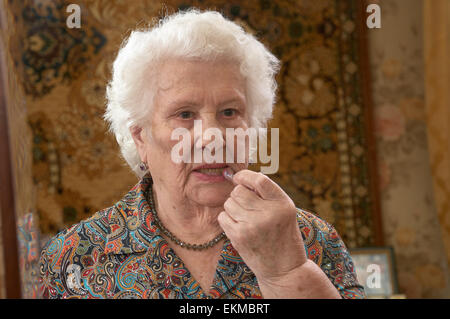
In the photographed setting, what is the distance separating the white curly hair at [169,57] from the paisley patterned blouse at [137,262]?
0.34ft

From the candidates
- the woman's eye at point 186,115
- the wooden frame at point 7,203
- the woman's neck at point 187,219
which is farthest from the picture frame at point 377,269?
the wooden frame at point 7,203

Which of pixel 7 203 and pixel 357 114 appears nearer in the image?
pixel 7 203

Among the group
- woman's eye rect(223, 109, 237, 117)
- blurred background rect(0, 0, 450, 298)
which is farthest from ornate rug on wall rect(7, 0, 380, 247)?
woman's eye rect(223, 109, 237, 117)

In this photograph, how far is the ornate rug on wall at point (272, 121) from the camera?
69cm

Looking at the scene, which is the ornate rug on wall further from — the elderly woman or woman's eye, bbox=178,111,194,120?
woman's eye, bbox=178,111,194,120

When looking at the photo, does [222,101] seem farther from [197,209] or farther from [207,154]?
[197,209]

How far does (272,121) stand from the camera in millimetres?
763

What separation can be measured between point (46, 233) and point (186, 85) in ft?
1.16

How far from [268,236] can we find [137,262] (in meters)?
0.25

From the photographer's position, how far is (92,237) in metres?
0.74

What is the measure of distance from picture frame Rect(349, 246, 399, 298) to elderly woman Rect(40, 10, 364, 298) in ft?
0.20

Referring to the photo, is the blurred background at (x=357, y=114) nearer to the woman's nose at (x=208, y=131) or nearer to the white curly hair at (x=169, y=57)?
the white curly hair at (x=169, y=57)

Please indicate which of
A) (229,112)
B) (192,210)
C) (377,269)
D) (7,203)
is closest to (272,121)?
(229,112)

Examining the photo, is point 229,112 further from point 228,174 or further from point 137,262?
point 137,262
